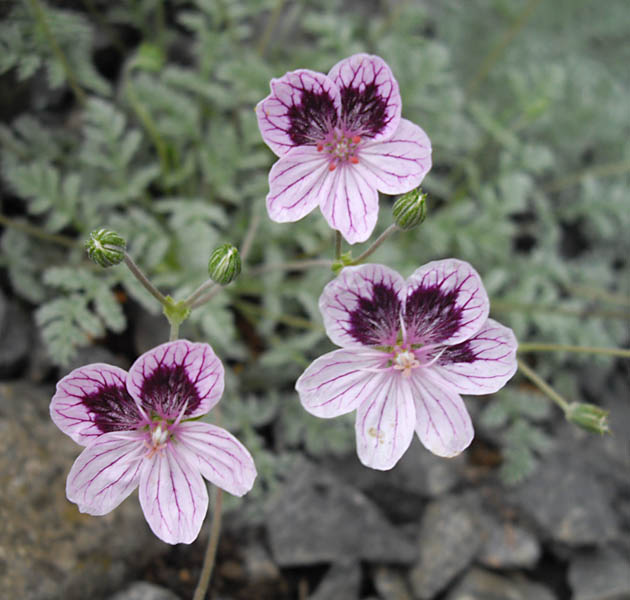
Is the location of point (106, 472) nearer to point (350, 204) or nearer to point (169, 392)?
point (169, 392)

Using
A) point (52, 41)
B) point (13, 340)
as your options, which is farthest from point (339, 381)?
point (52, 41)

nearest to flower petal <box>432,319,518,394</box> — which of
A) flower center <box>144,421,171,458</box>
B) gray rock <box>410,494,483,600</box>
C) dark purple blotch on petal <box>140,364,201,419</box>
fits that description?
dark purple blotch on petal <box>140,364,201,419</box>

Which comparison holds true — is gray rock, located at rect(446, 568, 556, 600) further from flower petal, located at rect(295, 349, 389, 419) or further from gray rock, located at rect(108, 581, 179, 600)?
flower petal, located at rect(295, 349, 389, 419)

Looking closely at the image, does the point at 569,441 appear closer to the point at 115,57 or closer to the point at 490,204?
the point at 490,204

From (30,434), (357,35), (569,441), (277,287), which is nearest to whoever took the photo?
(30,434)

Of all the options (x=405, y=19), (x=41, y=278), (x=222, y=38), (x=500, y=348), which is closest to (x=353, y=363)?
(x=500, y=348)

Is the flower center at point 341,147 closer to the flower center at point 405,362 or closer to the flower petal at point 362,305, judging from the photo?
the flower petal at point 362,305
